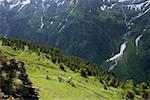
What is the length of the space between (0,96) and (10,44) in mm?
149019

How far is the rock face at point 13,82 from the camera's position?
62.5 meters

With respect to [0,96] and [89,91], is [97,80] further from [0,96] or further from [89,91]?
[0,96]

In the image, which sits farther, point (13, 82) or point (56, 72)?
point (56, 72)

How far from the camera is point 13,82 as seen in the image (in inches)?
2579

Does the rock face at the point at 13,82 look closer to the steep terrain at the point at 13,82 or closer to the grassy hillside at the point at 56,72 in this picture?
the steep terrain at the point at 13,82

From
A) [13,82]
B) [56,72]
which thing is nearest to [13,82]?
[13,82]

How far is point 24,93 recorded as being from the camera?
220 ft

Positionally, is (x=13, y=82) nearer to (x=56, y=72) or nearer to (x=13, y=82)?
(x=13, y=82)

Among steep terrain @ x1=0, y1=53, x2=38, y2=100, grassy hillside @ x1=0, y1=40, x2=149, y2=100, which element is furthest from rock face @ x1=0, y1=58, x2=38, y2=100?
grassy hillside @ x1=0, y1=40, x2=149, y2=100

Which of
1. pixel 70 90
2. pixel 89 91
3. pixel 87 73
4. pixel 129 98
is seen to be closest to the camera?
pixel 70 90

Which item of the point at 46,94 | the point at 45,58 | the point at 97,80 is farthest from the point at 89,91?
the point at 45,58

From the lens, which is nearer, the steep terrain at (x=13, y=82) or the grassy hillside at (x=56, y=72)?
the steep terrain at (x=13, y=82)

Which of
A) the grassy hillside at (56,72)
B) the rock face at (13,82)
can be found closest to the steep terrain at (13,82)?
the rock face at (13,82)

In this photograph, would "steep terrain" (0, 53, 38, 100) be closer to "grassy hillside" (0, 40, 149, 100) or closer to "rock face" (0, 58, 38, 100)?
"rock face" (0, 58, 38, 100)
